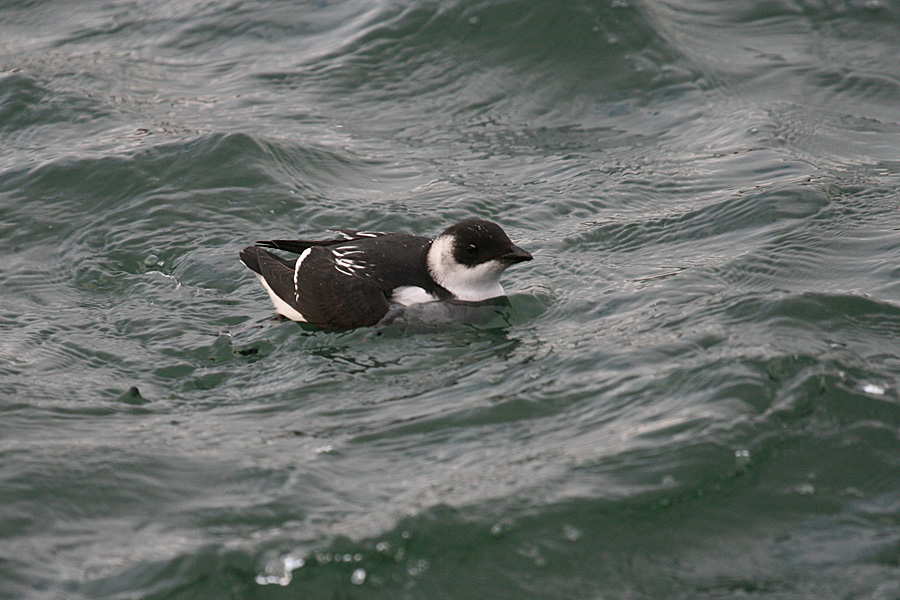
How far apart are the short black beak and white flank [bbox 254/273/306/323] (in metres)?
1.50

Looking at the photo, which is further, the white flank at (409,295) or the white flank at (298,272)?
the white flank at (298,272)

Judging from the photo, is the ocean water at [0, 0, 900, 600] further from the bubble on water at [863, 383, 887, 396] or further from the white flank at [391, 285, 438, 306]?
the white flank at [391, 285, 438, 306]

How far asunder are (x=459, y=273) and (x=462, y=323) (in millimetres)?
356

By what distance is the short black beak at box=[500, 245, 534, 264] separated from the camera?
6896 millimetres

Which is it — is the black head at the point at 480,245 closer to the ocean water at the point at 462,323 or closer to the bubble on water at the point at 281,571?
the ocean water at the point at 462,323

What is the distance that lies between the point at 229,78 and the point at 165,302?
452 centimetres

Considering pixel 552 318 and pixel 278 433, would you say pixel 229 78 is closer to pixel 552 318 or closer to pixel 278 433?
pixel 552 318

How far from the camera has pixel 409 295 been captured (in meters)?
7.02

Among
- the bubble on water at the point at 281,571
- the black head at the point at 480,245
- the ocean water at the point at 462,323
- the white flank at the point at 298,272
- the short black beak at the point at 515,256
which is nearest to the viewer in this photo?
the bubble on water at the point at 281,571

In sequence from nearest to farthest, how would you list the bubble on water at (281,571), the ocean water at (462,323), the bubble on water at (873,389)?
the bubble on water at (281,571) → the ocean water at (462,323) → the bubble on water at (873,389)

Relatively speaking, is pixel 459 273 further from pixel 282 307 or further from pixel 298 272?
pixel 282 307

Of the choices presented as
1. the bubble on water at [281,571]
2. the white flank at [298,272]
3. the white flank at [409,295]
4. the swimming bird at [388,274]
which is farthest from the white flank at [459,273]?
the bubble on water at [281,571]

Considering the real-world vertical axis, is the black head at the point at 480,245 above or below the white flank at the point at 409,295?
above

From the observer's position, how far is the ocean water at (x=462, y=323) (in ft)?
15.3
